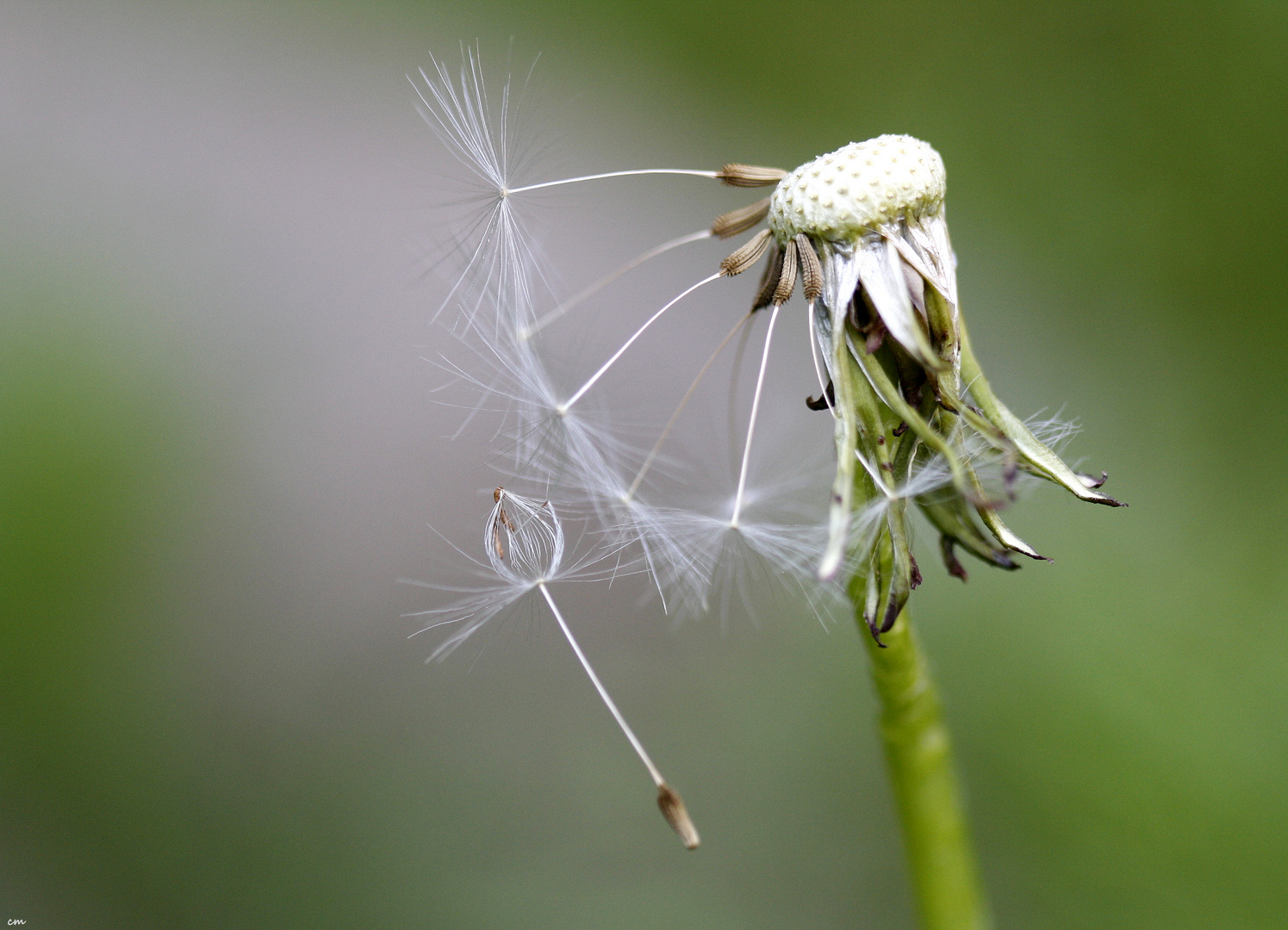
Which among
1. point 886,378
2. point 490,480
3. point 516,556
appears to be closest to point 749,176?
point 886,378

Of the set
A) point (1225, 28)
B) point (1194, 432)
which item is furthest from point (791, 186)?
point (1225, 28)

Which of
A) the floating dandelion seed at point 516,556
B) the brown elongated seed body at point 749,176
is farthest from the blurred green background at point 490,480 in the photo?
the brown elongated seed body at point 749,176

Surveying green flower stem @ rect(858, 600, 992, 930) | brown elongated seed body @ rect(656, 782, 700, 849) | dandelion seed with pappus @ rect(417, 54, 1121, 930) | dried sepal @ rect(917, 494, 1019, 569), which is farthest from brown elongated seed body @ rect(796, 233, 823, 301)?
brown elongated seed body @ rect(656, 782, 700, 849)

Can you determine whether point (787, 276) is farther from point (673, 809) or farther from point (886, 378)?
point (673, 809)

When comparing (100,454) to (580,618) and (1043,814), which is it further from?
(1043,814)

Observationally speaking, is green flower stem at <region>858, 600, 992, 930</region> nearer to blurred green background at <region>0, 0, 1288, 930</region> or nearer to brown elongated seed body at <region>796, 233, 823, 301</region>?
brown elongated seed body at <region>796, 233, 823, 301</region>
